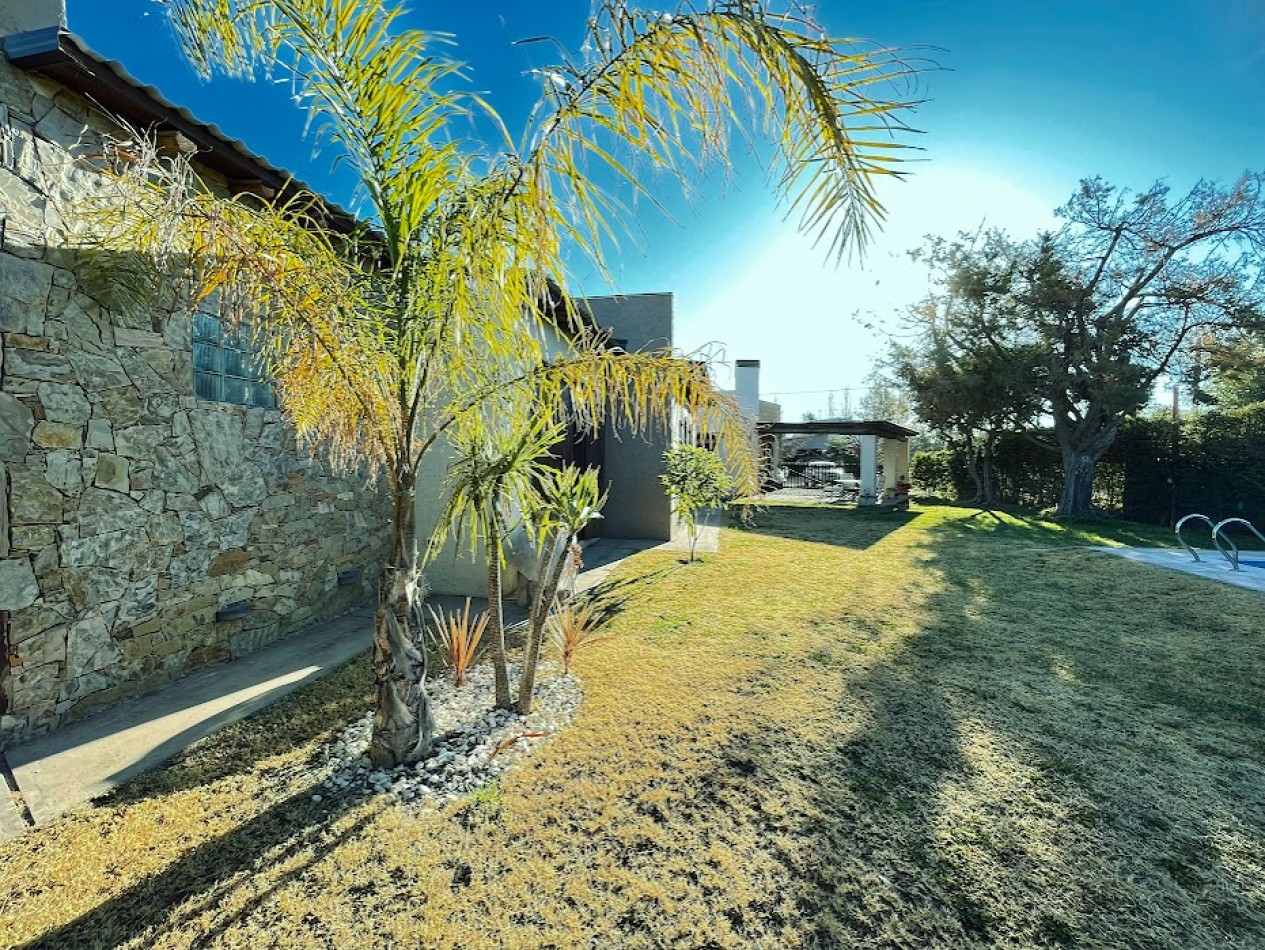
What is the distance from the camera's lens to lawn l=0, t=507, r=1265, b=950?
2.50 meters

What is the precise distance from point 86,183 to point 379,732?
4963 mm

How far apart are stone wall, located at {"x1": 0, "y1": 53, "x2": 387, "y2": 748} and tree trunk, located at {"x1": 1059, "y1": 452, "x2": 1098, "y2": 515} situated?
81.2ft

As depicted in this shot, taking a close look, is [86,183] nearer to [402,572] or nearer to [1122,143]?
[402,572]

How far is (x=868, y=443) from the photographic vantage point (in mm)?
21938

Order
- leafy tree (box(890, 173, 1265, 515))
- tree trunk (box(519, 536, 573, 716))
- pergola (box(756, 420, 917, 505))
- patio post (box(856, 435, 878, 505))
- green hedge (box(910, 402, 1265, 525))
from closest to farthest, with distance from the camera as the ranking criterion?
1. tree trunk (box(519, 536, 573, 716))
2. green hedge (box(910, 402, 1265, 525))
3. leafy tree (box(890, 173, 1265, 515))
4. pergola (box(756, 420, 917, 505))
5. patio post (box(856, 435, 878, 505))

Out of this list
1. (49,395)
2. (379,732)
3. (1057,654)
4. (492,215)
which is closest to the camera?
(492,215)

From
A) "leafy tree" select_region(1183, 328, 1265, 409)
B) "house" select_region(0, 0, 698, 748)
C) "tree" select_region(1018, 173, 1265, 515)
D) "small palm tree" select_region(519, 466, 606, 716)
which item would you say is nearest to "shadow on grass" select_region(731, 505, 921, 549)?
"tree" select_region(1018, 173, 1265, 515)

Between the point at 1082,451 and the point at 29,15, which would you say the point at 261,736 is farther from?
the point at 1082,451

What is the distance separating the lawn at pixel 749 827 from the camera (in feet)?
8.20

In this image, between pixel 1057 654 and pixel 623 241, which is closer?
pixel 623 241

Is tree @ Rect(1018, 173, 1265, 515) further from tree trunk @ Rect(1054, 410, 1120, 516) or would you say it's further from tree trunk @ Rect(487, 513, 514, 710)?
tree trunk @ Rect(487, 513, 514, 710)

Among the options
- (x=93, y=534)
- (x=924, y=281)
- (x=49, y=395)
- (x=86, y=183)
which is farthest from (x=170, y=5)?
(x=924, y=281)

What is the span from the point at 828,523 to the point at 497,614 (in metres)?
15.7

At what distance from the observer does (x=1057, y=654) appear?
616cm
